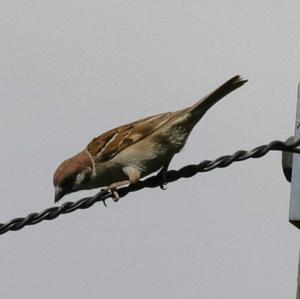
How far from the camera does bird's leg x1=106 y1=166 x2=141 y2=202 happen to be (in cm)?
663

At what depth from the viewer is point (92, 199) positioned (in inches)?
232

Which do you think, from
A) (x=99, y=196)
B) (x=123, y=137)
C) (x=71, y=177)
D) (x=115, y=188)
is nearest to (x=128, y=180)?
(x=115, y=188)

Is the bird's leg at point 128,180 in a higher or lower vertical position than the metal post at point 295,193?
higher

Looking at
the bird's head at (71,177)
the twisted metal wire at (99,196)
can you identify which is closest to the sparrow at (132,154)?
the bird's head at (71,177)

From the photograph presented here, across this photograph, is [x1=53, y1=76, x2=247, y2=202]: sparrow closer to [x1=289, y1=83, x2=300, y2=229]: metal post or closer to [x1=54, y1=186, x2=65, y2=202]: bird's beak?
[x1=54, y1=186, x2=65, y2=202]: bird's beak

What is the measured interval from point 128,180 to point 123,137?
768 mm

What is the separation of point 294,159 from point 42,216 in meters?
1.53

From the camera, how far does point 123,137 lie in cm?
797

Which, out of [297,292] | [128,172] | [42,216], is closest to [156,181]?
[128,172]

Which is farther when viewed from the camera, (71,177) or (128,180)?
(71,177)

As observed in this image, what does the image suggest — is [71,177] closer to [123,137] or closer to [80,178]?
[80,178]

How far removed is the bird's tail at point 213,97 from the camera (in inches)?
262

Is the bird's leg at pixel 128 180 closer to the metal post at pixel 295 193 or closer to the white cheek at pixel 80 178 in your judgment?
the white cheek at pixel 80 178

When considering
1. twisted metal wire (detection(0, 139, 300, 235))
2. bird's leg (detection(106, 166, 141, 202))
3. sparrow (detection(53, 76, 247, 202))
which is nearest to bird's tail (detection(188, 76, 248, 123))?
sparrow (detection(53, 76, 247, 202))
